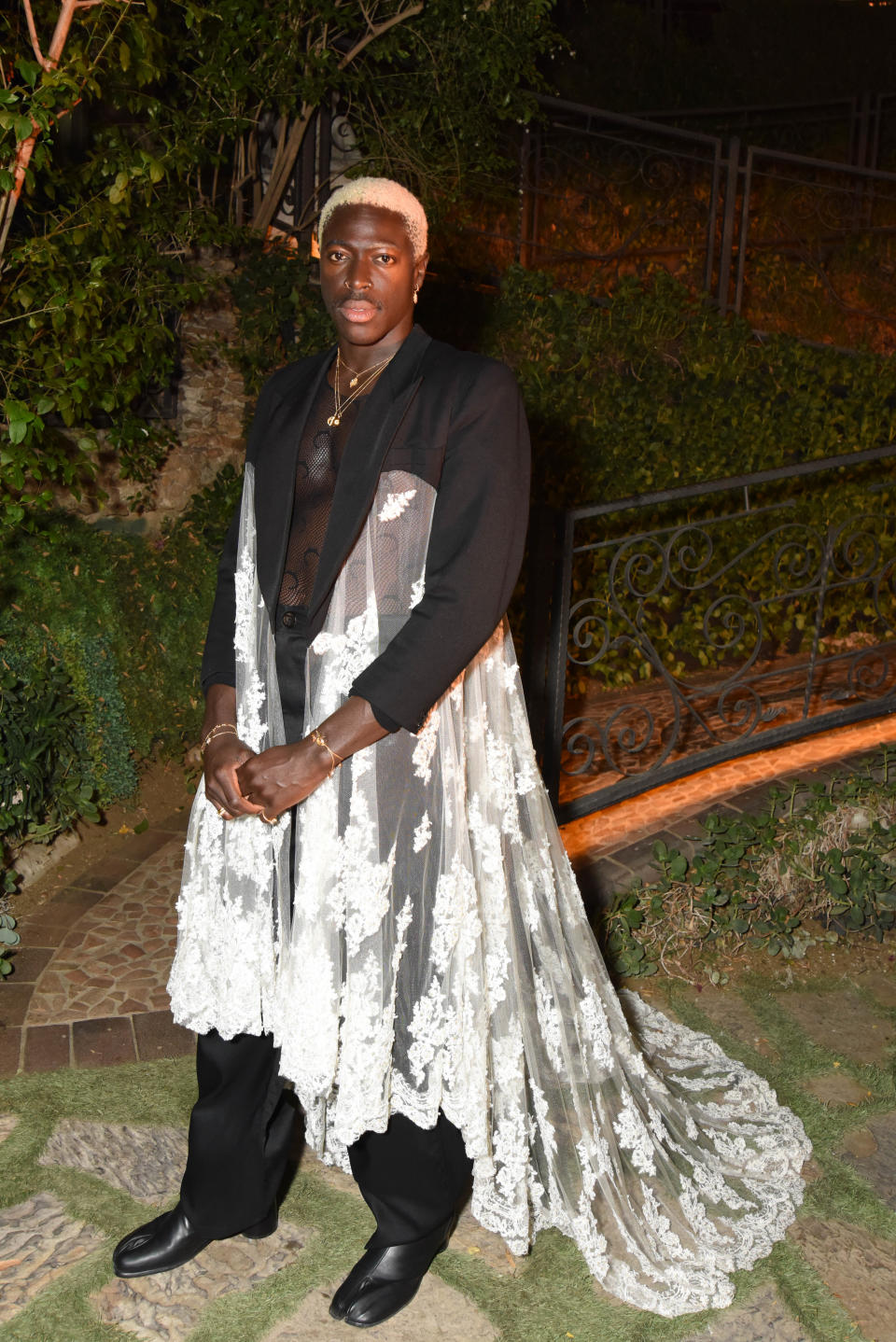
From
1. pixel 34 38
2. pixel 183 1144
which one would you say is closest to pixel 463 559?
pixel 183 1144

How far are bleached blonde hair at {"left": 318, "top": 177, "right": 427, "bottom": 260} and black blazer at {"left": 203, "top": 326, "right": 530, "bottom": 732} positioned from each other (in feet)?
0.59

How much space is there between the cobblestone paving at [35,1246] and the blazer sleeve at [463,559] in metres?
1.42

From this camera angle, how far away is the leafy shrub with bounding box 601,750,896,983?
3.78m

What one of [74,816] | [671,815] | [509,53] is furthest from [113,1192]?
[509,53]

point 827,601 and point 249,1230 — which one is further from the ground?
point 827,601

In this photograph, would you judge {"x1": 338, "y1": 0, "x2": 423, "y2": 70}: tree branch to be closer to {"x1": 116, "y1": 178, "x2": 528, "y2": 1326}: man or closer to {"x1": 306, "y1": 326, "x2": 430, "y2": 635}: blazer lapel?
{"x1": 116, "y1": 178, "x2": 528, "y2": 1326}: man

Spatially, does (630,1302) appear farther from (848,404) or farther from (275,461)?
(848,404)

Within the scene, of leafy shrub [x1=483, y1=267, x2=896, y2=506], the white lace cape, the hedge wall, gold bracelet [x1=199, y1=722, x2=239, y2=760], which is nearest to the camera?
the white lace cape

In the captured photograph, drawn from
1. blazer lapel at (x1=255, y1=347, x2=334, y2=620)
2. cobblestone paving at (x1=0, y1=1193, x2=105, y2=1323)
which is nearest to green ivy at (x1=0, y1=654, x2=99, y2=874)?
cobblestone paving at (x1=0, y1=1193, x2=105, y2=1323)

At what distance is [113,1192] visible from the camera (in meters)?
2.78

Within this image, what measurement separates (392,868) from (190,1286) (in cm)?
102

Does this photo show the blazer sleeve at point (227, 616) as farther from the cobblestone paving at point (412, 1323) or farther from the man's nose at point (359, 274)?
the cobblestone paving at point (412, 1323)

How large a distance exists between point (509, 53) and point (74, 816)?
4311 mm

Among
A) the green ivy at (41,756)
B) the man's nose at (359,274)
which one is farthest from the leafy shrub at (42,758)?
the man's nose at (359,274)
